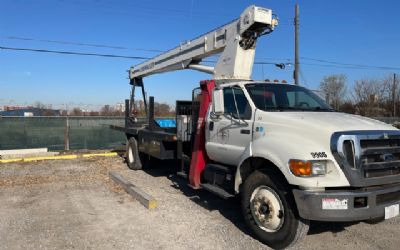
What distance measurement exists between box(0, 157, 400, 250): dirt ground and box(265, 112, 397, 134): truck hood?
1650mm

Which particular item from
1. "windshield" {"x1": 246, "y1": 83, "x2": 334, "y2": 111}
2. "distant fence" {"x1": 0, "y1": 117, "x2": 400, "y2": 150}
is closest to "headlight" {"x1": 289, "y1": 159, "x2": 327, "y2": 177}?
"windshield" {"x1": 246, "y1": 83, "x2": 334, "y2": 111}

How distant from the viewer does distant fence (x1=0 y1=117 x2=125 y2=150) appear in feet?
55.2

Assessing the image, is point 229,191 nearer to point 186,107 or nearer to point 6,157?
point 186,107

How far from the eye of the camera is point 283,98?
6555mm

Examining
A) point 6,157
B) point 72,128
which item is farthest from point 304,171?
point 72,128

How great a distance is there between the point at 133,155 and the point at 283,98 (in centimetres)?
640

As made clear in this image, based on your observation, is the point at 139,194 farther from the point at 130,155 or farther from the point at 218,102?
the point at 130,155

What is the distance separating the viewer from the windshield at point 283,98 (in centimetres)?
623

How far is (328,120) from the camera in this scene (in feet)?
17.4

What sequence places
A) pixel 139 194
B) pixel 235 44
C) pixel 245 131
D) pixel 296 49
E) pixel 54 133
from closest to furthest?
pixel 245 131, pixel 139 194, pixel 235 44, pixel 54 133, pixel 296 49

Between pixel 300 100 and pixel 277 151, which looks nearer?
pixel 277 151

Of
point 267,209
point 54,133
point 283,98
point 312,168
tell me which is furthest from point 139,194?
point 54,133

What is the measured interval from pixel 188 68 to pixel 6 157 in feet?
27.3

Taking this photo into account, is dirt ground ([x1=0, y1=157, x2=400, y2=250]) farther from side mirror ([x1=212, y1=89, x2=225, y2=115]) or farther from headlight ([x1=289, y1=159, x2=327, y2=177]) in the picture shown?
side mirror ([x1=212, y1=89, x2=225, y2=115])
